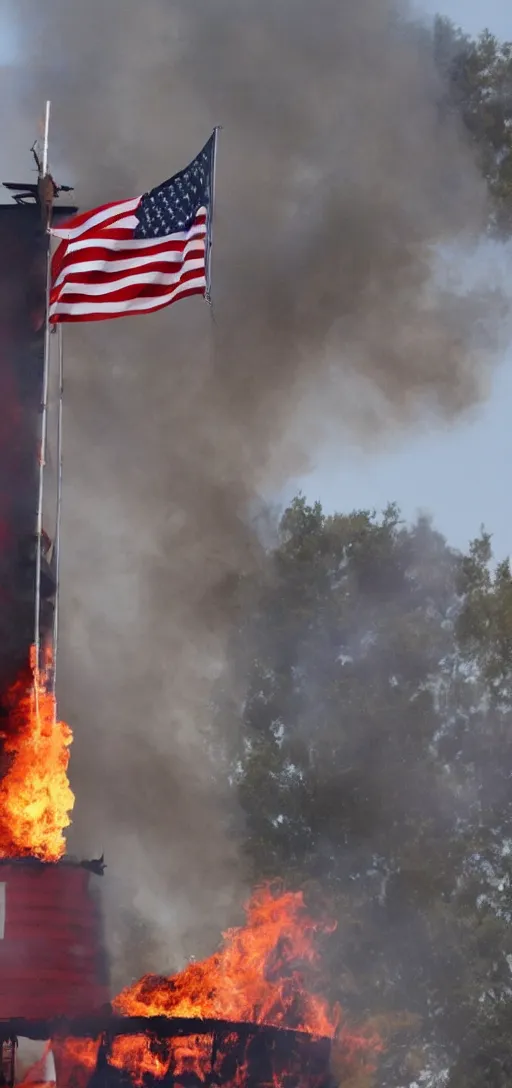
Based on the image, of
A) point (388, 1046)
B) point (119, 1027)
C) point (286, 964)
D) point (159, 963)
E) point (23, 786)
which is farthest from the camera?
point (159, 963)

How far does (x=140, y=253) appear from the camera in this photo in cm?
1823

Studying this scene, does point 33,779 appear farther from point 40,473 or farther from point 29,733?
point 40,473

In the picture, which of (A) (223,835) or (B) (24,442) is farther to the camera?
(A) (223,835)

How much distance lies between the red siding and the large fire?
1.31 meters

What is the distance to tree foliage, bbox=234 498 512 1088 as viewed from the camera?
29234 mm

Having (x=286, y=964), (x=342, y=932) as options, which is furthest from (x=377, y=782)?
(x=286, y=964)

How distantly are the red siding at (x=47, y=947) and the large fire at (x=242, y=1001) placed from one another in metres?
1.31

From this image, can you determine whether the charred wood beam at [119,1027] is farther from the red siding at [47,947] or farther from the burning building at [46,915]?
the red siding at [47,947]

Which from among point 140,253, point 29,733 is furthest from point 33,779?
point 140,253

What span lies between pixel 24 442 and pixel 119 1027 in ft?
28.6

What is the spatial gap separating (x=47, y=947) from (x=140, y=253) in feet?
31.0

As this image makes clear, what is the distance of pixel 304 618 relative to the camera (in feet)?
107

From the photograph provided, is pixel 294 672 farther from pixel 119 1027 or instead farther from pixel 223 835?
pixel 119 1027

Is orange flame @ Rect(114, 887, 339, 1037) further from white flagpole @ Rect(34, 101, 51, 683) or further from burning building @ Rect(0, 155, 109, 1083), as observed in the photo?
white flagpole @ Rect(34, 101, 51, 683)
